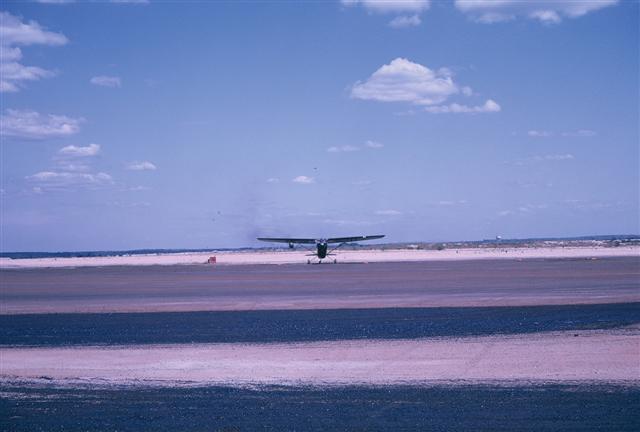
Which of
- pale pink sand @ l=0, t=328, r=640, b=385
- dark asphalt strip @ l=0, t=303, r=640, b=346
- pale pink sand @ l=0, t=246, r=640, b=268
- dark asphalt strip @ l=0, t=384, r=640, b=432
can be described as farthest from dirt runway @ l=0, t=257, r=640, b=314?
pale pink sand @ l=0, t=246, r=640, b=268

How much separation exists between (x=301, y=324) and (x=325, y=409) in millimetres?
10055

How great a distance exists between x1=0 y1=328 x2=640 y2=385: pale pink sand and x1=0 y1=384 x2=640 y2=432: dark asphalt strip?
822 mm

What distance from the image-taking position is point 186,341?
53.4 ft

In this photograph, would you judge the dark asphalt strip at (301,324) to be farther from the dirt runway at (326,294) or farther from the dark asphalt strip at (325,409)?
the dark asphalt strip at (325,409)

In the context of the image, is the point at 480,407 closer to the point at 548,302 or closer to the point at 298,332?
the point at 298,332

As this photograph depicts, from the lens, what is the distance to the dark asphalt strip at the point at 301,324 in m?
16.8

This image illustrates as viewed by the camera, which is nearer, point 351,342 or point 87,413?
point 87,413

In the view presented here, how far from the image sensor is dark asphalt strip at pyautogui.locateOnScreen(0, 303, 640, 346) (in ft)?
55.2

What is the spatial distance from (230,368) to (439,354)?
446 centimetres

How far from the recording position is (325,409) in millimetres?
9367

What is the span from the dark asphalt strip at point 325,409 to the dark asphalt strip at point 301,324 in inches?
226

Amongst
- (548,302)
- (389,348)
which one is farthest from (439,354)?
(548,302)

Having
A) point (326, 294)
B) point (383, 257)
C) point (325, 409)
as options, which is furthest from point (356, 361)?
point (383, 257)

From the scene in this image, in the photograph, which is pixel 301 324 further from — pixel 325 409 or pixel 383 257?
pixel 383 257
